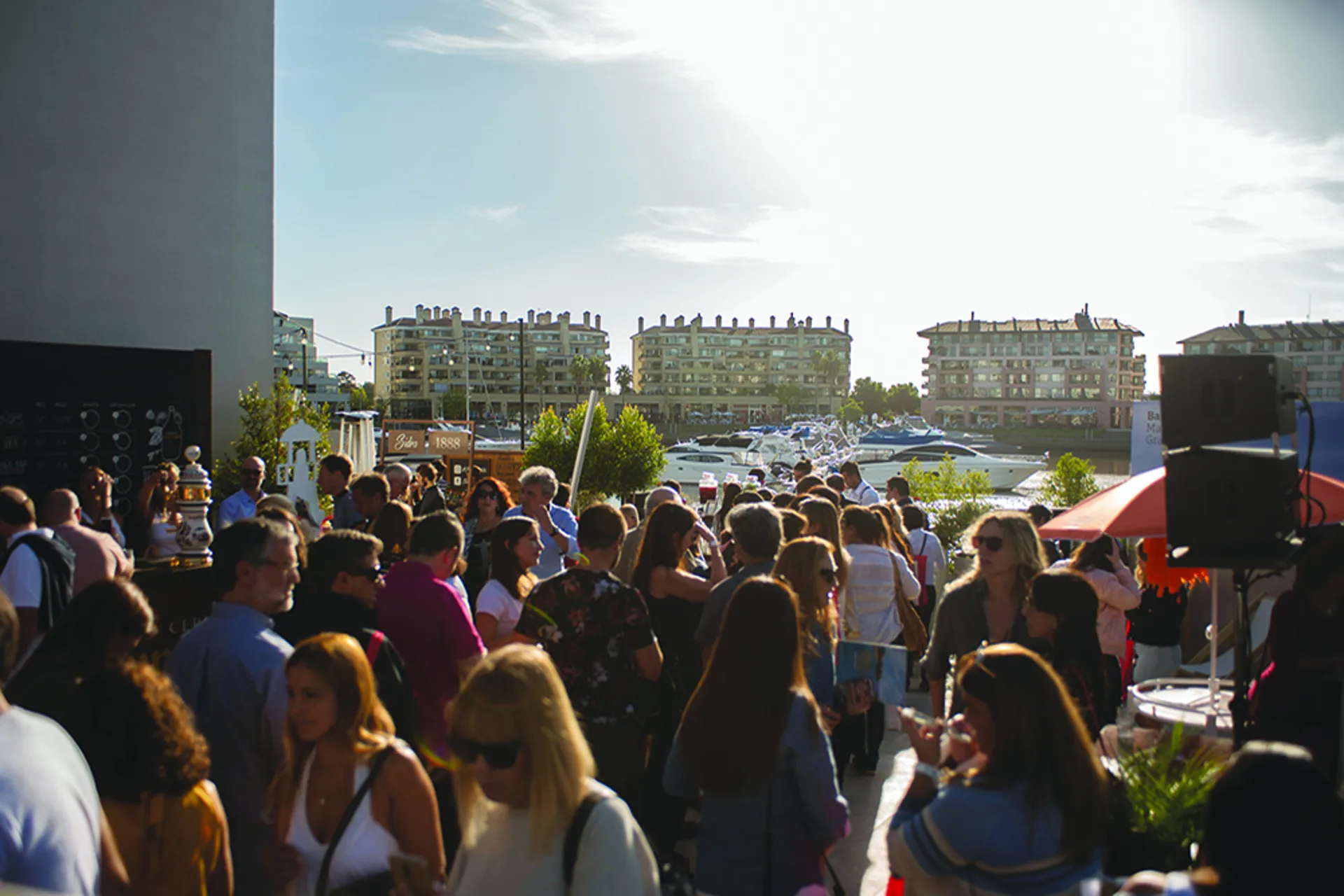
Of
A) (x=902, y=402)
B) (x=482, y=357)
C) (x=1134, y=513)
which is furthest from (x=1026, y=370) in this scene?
(x=1134, y=513)

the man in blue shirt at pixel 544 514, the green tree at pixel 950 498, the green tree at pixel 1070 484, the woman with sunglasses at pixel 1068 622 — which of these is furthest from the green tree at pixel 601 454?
the woman with sunglasses at pixel 1068 622

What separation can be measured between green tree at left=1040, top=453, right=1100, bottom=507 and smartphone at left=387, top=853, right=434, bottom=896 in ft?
59.7

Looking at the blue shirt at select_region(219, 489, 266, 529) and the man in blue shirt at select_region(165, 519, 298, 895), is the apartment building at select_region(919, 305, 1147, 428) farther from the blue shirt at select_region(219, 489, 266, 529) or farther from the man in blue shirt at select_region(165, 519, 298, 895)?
the man in blue shirt at select_region(165, 519, 298, 895)

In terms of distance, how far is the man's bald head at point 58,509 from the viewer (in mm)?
5234

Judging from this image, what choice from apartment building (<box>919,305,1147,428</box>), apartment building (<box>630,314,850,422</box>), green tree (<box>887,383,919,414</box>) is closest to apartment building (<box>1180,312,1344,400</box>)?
apartment building (<box>919,305,1147,428</box>)

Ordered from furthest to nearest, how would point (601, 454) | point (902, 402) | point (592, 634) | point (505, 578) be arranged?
point (902, 402) → point (601, 454) → point (505, 578) → point (592, 634)

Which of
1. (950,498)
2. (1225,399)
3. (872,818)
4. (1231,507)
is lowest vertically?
(872,818)

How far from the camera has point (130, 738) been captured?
2.40 meters

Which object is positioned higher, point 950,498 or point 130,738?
point 130,738

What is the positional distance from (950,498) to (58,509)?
14.8m

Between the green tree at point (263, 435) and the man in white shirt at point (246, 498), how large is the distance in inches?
164

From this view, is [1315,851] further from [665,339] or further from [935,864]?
[665,339]

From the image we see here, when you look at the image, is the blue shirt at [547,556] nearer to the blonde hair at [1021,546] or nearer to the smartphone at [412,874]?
the blonde hair at [1021,546]

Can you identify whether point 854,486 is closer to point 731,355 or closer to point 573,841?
point 573,841
